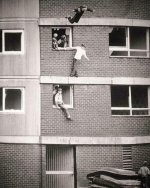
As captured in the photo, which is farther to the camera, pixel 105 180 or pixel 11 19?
pixel 11 19

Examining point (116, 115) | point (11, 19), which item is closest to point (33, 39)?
point (11, 19)

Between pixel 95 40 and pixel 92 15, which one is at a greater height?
pixel 92 15

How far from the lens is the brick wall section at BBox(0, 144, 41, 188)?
1794cm

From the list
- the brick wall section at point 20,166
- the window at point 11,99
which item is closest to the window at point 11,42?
the window at point 11,99

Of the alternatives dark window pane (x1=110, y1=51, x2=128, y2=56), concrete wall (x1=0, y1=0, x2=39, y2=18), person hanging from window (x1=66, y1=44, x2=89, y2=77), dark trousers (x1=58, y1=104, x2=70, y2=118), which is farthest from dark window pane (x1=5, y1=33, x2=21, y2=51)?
dark window pane (x1=110, y1=51, x2=128, y2=56)

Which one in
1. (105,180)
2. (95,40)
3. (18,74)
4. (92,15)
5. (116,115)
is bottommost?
(105,180)

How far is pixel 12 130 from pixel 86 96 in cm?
393

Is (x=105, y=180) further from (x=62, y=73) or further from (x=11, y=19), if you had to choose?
(x=11, y=19)

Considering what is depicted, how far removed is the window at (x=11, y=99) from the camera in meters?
18.5

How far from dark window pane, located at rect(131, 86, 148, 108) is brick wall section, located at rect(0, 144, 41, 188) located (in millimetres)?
5383

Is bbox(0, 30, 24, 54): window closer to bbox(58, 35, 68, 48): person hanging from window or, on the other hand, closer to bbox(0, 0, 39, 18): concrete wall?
bbox(0, 0, 39, 18): concrete wall

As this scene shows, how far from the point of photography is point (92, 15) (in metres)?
18.8

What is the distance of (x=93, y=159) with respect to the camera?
18219 mm

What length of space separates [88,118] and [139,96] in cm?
300
